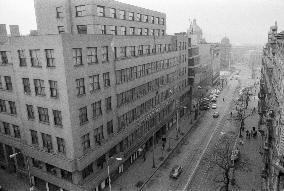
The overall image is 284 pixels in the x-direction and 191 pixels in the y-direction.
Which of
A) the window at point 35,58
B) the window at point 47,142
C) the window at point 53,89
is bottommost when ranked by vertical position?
the window at point 47,142

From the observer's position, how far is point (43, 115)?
35.6 metres

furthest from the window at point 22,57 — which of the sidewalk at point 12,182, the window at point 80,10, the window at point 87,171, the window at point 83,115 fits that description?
the sidewalk at point 12,182

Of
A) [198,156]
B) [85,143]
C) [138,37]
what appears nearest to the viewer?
[85,143]

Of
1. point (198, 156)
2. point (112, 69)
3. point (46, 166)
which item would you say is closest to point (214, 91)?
point (198, 156)

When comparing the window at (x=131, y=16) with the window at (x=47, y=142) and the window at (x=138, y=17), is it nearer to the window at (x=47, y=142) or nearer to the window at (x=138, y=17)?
the window at (x=138, y=17)

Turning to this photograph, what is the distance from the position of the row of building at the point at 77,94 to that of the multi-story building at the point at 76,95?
0.14 m

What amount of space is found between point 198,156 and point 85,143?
26.0 metres

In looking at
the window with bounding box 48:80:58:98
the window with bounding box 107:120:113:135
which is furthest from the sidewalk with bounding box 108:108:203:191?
the window with bounding box 48:80:58:98

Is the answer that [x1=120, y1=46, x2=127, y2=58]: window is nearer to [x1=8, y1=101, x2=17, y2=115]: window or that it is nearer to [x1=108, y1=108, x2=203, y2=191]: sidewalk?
[x1=8, y1=101, x2=17, y2=115]: window

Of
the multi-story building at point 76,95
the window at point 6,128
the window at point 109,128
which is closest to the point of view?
the multi-story building at point 76,95

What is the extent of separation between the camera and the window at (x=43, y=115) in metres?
35.2

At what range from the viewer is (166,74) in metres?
62.3

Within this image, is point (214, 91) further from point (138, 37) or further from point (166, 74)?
point (138, 37)

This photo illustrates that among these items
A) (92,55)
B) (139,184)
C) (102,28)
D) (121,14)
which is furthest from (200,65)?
(92,55)
